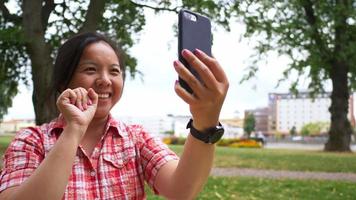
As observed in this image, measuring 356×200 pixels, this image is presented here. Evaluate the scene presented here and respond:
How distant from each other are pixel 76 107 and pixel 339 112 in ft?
74.9

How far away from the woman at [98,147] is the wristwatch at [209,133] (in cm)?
1

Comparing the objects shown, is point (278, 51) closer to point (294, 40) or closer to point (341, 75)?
point (294, 40)

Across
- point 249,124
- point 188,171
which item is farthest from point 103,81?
point 249,124

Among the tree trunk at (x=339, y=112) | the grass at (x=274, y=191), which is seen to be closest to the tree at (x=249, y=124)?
the tree trunk at (x=339, y=112)

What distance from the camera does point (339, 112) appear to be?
2281 cm

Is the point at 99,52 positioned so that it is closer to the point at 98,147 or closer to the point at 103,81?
the point at 103,81

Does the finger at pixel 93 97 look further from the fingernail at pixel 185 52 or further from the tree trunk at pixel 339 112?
the tree trunk at pixel 339 112

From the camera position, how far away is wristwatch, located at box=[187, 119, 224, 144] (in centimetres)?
154

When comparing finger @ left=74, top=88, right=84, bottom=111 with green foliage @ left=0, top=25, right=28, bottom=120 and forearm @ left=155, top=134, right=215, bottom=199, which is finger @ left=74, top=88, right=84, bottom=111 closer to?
forearm @ left=155, top=134, right=215, bottom=199

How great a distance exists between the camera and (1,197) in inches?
63.8

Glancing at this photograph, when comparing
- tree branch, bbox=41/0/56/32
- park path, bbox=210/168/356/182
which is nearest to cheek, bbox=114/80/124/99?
park path, bbox=210/168/356/182

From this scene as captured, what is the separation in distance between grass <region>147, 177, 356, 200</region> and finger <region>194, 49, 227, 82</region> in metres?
5.07

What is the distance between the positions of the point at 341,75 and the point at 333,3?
385cm

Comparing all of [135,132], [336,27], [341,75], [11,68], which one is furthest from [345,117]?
[135,132]
